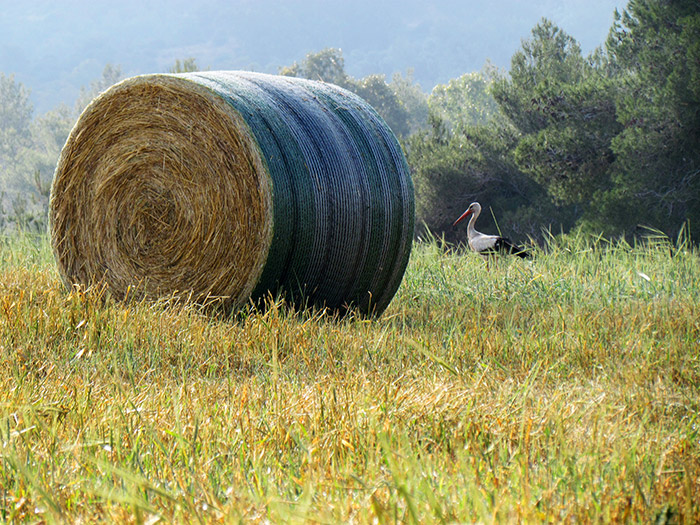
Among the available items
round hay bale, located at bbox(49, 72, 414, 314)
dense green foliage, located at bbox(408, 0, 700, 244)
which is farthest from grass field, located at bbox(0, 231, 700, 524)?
dense green foliage, located at bbox(408, 0, 700, 244)

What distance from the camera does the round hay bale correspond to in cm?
445

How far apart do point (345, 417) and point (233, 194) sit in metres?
2.45

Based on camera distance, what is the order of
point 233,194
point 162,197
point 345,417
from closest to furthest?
1. point 345,417
2. point 233,194
3. point 162,197

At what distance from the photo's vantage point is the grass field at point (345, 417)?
1694 millimetres

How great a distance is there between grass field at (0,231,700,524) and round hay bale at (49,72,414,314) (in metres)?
0.35

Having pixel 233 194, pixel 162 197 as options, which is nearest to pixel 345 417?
pixel 233 194

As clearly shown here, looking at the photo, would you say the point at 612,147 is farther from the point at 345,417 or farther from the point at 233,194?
the point at 345,417

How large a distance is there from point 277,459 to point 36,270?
4.76 metres

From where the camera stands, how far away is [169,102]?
4777mm

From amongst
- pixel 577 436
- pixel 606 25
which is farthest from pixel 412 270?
pixel 606 25

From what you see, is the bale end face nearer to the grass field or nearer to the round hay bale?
the round hay bale

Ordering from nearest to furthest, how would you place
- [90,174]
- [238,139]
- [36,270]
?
[238,139] → [90,174] → [36,270]

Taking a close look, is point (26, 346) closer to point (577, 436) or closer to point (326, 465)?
point (326, 465)

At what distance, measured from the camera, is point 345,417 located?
237 cm
